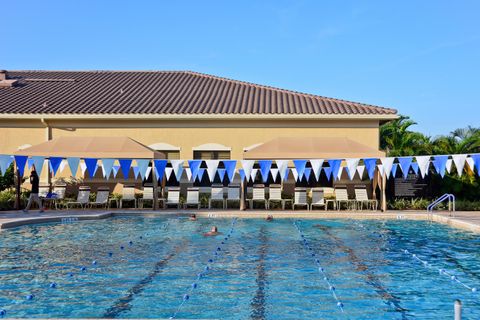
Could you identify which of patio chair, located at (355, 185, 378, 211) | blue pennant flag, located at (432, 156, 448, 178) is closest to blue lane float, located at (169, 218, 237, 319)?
patio chair, located at (355, 185, 378, 211)

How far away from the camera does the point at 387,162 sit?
1781 centimetres

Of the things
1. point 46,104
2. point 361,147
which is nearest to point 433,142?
point 361,147

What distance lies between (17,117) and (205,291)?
16.6m

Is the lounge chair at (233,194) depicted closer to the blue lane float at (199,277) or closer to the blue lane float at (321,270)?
the blue lane float at (321,270)

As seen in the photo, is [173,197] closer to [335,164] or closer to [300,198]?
[300,198]

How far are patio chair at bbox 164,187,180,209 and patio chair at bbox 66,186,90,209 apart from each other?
304 cm

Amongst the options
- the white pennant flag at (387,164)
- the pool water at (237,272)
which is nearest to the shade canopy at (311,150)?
the white pennant flag at (387,164)

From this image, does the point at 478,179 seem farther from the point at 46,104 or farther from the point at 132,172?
the point at 46,104

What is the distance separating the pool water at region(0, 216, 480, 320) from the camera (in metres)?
7.16

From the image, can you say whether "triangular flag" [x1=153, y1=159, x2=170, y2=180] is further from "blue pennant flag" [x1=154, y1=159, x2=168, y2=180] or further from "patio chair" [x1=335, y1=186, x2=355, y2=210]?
"patio chair" [x1=335, y1=186, x2=355, y2=210]

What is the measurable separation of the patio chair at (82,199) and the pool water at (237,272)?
4454mm

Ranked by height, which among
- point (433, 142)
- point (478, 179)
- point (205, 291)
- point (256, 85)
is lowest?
point (205, 291)

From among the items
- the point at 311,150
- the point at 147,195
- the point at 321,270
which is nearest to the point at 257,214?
the point at 311,150

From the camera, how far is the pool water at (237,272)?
23.5 ft
